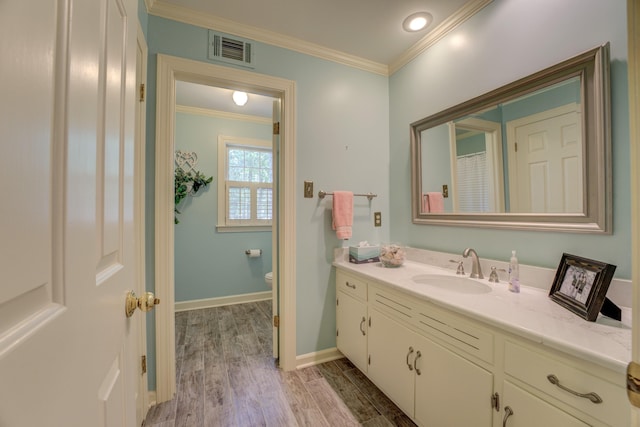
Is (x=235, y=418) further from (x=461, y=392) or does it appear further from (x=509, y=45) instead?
(x=509, y=45)

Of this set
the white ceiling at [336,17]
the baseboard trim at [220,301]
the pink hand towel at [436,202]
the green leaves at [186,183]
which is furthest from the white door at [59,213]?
the baseboard trim at [220,301]

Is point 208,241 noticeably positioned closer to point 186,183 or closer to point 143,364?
point 186,183

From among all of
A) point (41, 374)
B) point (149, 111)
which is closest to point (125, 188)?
point (41, 374)

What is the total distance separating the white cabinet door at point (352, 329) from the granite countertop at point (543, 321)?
475mm

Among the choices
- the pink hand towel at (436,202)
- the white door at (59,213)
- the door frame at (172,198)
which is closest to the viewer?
the white door at (59,213)

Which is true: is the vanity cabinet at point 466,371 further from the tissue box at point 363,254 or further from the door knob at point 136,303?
the door knob at point 136,303

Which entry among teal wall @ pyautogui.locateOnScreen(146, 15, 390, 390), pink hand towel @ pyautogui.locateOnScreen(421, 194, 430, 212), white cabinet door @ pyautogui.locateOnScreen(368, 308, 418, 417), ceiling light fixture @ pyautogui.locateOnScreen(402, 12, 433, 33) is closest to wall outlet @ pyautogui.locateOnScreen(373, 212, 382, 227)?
teal wall @ pyautogui.locateOnScreen(146, 15, 390, 390)

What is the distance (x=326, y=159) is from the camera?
2.16 meters

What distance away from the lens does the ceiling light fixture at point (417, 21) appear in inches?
69.6

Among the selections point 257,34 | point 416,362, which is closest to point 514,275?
point 416,362

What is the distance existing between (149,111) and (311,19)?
1249 mm

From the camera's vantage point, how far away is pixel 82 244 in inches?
17.5

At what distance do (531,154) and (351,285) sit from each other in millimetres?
1361

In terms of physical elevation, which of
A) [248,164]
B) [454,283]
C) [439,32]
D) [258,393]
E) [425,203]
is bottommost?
[258,393]
